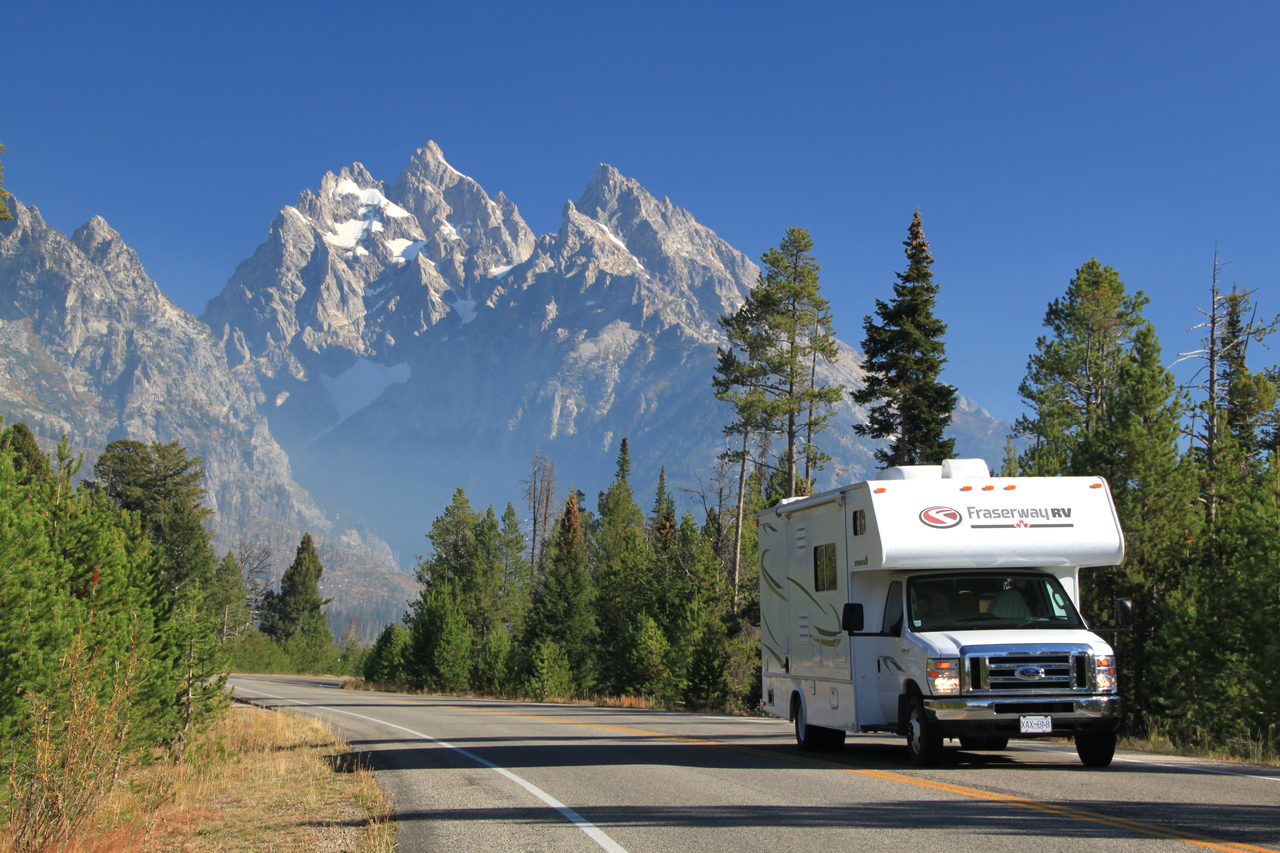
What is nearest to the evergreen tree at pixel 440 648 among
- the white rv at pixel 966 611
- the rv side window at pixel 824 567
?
the rv side window at pixel 824 567

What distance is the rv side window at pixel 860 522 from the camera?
40.2 feet

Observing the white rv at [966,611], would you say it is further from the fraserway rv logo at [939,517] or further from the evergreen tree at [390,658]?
the evergreen tree at [390,658]

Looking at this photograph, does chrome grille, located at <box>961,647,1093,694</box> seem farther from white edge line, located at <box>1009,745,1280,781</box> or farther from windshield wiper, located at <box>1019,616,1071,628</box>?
white edge line, located at <box>1009,745,1280,781</box>

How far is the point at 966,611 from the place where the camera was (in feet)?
38.9

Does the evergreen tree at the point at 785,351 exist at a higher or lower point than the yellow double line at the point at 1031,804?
higher

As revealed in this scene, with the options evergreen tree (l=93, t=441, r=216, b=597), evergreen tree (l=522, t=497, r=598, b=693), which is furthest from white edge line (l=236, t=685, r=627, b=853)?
evergreen tree (l=93, t=441, r=216, b=597)

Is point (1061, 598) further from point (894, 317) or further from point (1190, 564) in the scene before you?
point (894, 317)

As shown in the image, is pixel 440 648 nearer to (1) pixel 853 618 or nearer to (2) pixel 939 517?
(1) pixel 853 618

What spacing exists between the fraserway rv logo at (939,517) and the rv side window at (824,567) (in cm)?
164

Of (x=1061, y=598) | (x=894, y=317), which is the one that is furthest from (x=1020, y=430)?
(x=1061, y=598)

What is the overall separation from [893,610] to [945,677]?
4.42 ft

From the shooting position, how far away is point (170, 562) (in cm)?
7050

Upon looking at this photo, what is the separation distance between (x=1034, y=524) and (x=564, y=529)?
68279mm

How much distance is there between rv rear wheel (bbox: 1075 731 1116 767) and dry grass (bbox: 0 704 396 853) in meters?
7.79
